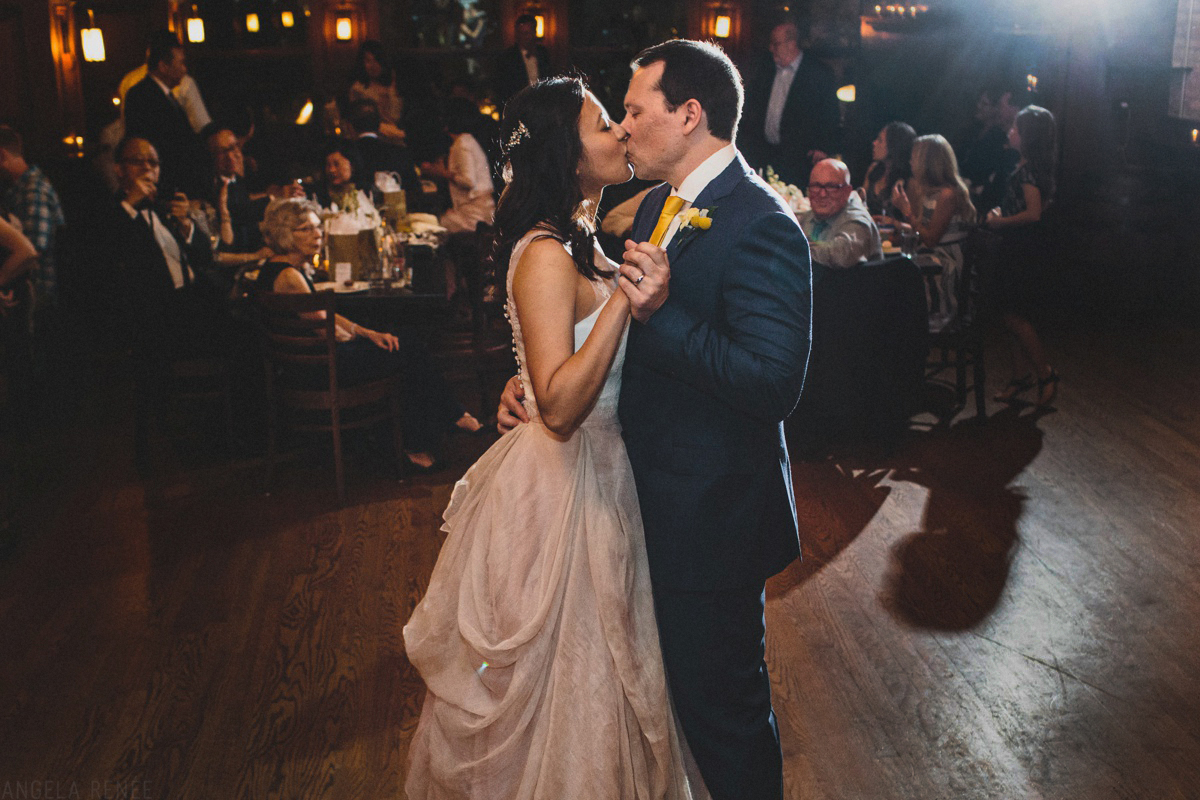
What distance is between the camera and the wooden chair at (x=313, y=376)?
4.21 m

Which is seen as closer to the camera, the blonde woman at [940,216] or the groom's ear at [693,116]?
the groom's ear at [693,116]

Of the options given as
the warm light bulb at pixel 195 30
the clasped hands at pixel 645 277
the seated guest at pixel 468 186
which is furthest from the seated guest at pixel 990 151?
the warm light bulb at pixel 195 30

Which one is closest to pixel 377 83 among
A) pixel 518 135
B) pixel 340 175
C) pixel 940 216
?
pixel 340 175

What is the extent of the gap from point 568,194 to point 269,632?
1.99 metres

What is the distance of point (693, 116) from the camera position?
1.84 m

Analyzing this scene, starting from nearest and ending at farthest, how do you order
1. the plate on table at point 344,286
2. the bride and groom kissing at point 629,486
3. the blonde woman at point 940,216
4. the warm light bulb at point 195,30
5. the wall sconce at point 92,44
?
the bride and groom kissing at point 629,486, the plate on table at point 344,286, the blonde woman at point 940,216, the wall sconce at point 92,44, the warm light bulb at point 195,30

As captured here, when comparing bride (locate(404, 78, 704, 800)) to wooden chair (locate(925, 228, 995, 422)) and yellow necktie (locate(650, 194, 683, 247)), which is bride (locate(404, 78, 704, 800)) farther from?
wooden chair (locate(925, 228, 995, 422))

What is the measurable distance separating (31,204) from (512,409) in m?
4.84

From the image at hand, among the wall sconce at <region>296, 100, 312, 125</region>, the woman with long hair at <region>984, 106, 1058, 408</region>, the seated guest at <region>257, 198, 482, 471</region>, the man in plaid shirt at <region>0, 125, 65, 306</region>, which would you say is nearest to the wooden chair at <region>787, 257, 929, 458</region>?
the woman with long hair at <region>984, 106, 1058, 408</region>

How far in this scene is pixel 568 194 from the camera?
1.98 meters

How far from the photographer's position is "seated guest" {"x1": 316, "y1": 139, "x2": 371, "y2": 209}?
230 inches

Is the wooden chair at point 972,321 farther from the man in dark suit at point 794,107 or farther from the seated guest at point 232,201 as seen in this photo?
the seated guest at point 232,201

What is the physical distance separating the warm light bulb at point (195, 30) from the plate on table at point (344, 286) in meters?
6.70

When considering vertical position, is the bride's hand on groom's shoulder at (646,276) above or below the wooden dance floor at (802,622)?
above
